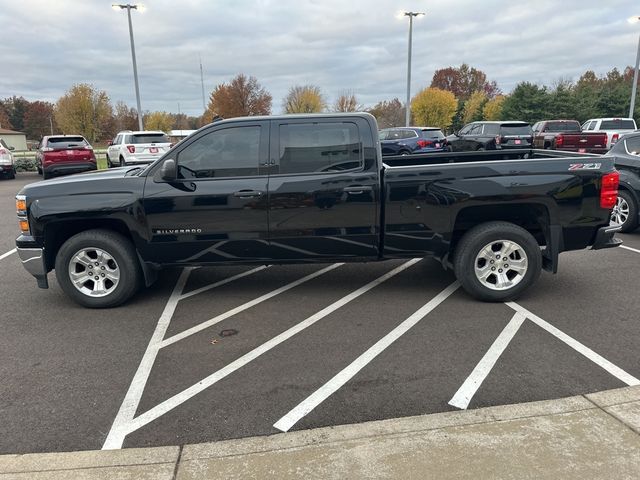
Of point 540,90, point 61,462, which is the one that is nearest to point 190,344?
point 61,462

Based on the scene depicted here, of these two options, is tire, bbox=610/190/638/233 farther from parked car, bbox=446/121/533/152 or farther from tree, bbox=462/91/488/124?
tree, bbox=462/91/488/124

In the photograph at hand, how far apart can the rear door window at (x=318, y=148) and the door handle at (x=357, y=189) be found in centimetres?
21

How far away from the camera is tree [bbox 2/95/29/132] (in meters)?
106

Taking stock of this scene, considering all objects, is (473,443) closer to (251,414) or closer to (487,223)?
(251,414)

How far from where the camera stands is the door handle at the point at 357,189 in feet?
Answer: 16.9

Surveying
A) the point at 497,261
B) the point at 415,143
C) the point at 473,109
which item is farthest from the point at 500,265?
the point at 473,109

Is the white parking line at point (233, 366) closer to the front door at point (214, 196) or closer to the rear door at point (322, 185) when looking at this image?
the rear door at point (322, 185)

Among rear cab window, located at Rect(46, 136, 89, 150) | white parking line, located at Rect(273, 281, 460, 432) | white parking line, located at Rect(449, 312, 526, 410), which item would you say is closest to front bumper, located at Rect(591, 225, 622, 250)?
white parking line, located at Rect(449, 312, 526, 410)

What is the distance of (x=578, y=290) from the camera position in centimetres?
570

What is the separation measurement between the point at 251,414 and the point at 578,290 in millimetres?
4072

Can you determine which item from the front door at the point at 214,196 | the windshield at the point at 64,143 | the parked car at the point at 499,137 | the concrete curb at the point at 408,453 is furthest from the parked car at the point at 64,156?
the concrete curb at the point at 408,453

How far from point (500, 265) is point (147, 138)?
17027 mm

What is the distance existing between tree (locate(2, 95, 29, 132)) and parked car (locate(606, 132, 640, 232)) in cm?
11843

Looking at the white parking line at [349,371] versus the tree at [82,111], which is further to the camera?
the tree at [82,111]
